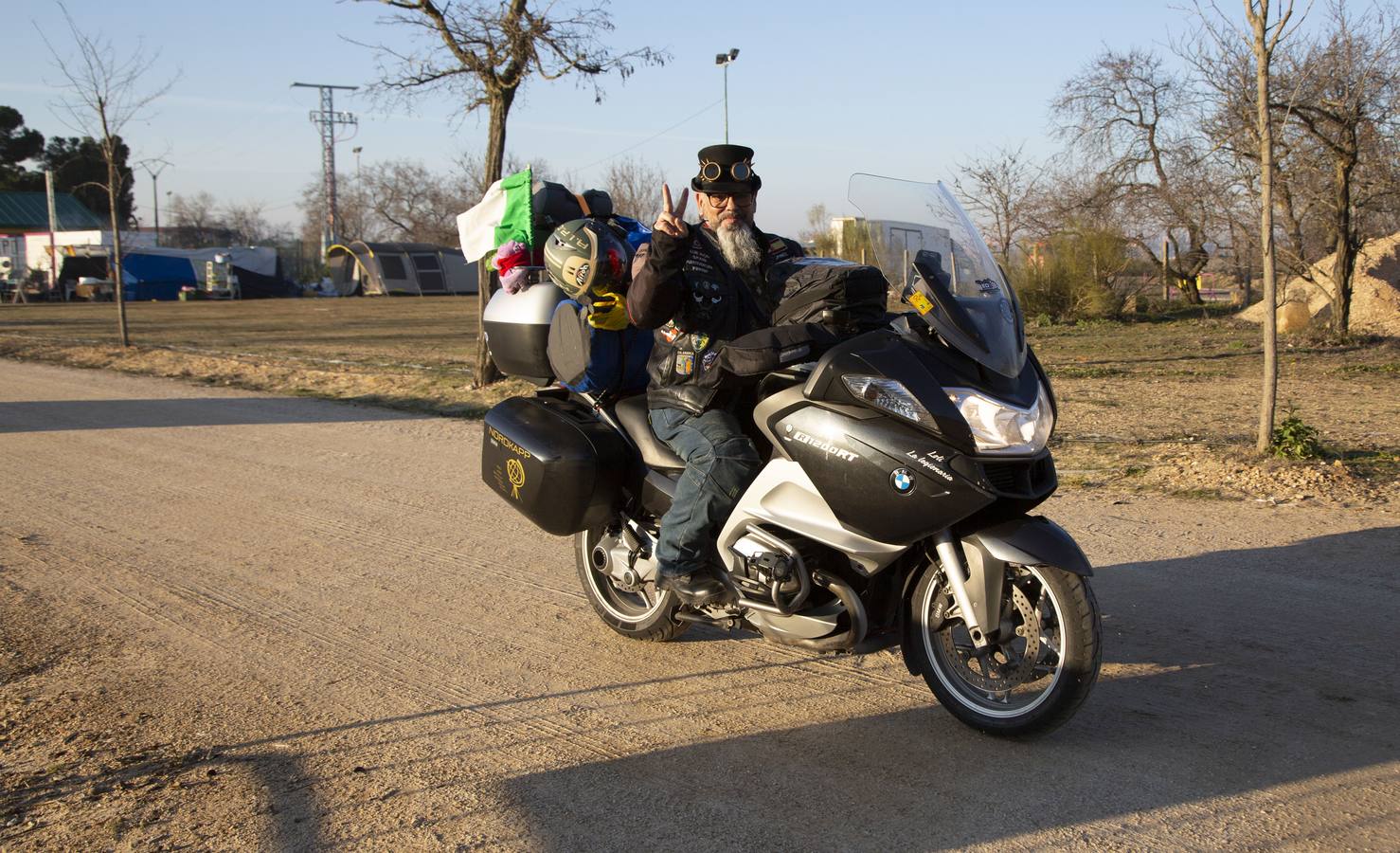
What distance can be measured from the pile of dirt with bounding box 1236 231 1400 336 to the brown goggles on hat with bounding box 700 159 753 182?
634 inches

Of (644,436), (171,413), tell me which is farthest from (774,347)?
(171,413)

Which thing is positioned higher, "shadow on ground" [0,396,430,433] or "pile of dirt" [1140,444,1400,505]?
"shadow on ground" [0,396,430,433]

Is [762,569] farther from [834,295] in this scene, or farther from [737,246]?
[737,246]

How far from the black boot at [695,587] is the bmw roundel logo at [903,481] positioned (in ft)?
3.09

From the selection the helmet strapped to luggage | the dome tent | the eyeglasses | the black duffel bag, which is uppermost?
the dome tent

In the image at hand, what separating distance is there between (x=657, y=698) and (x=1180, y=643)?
2158 millimetres

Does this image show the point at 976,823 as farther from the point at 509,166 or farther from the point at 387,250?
the point at 387,250

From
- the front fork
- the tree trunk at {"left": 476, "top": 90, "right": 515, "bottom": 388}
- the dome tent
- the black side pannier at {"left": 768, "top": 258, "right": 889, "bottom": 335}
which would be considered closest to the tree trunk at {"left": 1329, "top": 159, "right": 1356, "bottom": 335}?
the tree trunk at {"left": 476, "top": 90, "right": 515, "bottom": 388}

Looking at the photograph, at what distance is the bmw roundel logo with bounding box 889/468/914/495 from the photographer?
Result: 12.3ft

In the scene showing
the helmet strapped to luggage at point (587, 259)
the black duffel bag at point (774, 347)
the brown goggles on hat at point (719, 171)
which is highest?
the brown goggles on hat at point (719, 171)

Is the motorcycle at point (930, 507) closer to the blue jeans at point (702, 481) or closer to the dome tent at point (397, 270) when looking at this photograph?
the blue jeans at point (702, 481)

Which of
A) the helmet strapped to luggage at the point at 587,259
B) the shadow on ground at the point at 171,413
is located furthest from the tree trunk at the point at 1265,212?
the shadow on ground at the point at 171,413

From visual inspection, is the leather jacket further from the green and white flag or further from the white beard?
the green and white flag

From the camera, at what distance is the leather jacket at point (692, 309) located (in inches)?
159
